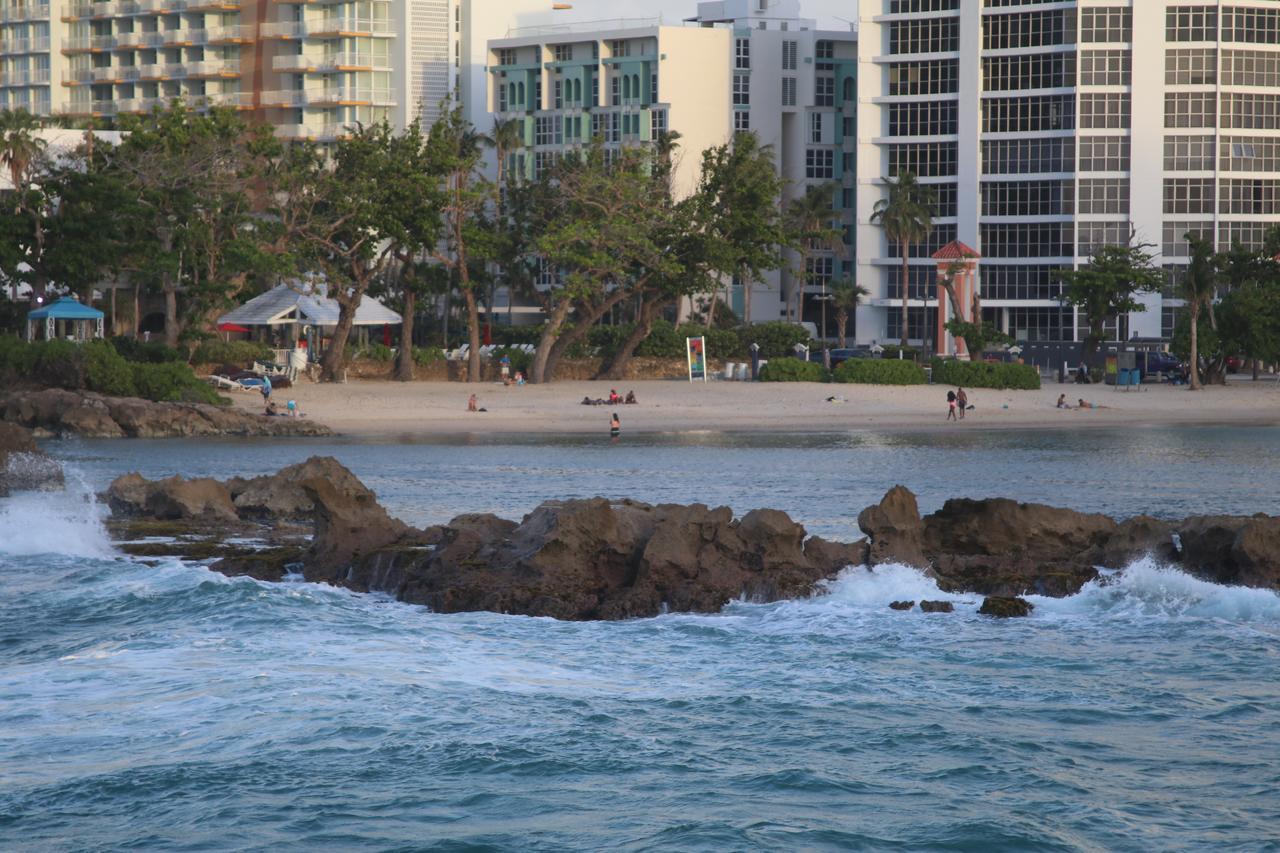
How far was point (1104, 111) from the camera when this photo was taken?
93.7 metres

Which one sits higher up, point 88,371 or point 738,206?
point 738,206

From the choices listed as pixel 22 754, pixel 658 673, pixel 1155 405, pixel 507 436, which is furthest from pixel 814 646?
pixel 1155 405

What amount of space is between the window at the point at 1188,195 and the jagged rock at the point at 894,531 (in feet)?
255

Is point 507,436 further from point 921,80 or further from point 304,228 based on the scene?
point 921,80

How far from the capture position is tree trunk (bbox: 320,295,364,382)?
62.4 meters

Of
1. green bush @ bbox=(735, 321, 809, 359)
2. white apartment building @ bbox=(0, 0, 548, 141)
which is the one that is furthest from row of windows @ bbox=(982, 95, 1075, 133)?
white apartment building @ bbox=(0, 0, 548, 141)

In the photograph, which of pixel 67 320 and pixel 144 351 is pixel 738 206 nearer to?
pixel 144 351

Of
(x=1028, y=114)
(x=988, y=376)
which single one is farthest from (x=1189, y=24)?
(x=988, y=376)

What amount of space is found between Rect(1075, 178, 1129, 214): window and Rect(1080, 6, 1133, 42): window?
7.93 metres

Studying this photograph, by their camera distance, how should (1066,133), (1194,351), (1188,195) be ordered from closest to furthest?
(1194,351), (1188,195), (1066,133)

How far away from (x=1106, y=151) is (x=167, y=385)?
59804 mm

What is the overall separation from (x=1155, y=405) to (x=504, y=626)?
47846 millimetres

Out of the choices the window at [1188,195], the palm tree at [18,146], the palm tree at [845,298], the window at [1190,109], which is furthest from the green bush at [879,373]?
the window at [1190,109]

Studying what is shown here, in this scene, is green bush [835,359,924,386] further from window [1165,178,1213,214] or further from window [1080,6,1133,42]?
window [1080,6,1133,42]
